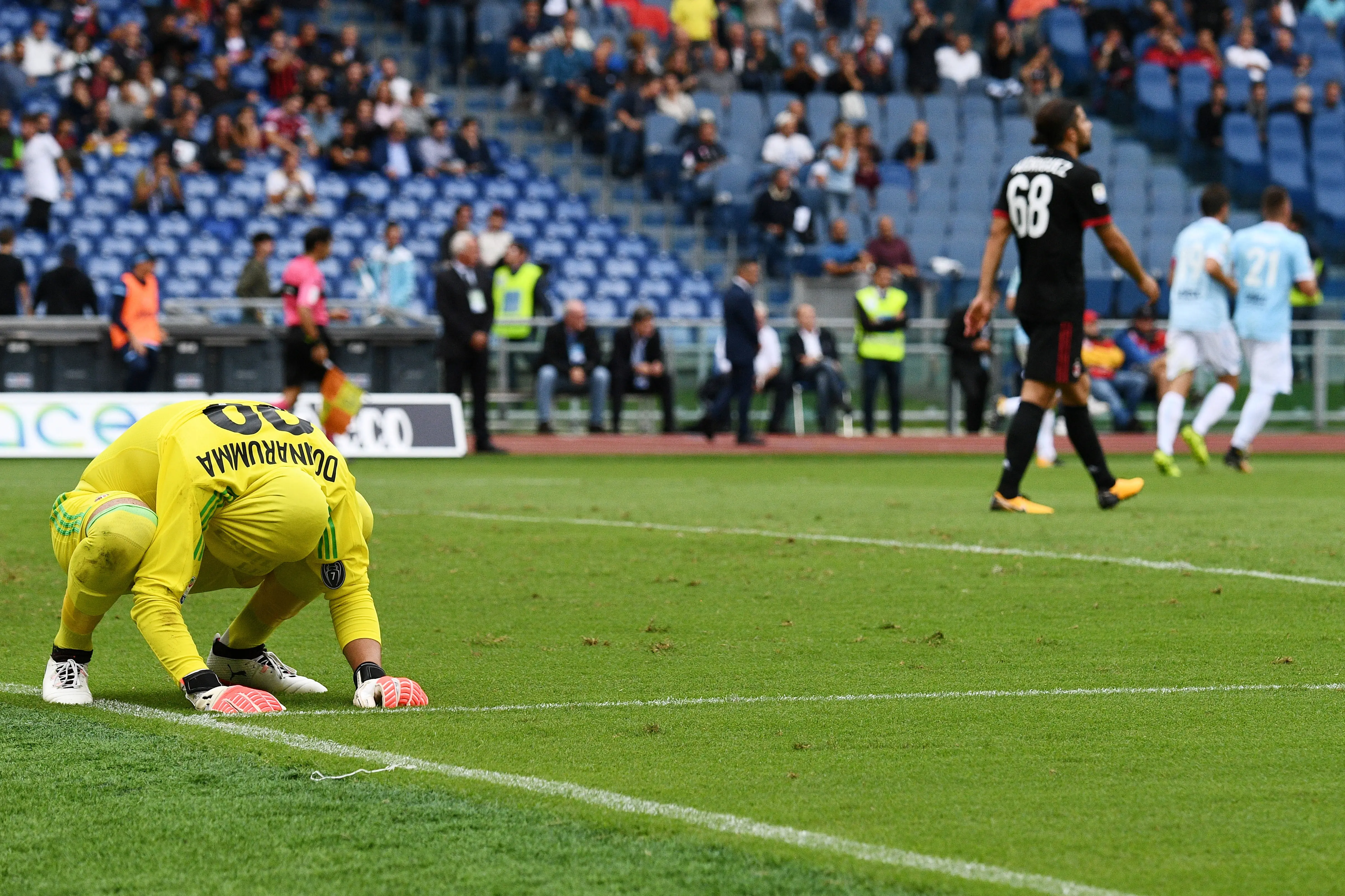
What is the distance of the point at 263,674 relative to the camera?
5383 millimetres

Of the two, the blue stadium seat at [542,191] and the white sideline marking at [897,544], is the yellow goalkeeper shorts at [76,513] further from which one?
the blue stadium seat at [542,191]

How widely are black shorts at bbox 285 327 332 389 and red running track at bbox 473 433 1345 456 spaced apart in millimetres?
3089

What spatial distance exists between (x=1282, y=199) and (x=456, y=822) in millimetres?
13252

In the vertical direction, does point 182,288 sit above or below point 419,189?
below

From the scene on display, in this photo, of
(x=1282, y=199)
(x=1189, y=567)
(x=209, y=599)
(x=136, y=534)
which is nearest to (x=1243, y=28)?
(x=1282, y=199)

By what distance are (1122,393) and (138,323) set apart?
11.1m

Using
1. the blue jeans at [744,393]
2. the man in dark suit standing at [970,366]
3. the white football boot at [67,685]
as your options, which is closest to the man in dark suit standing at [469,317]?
the blue jeans at [744,393]

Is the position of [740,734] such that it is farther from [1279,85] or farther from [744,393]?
[1279,85]

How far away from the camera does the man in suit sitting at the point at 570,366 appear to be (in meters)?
21.5

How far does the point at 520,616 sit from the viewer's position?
7191 millimetres

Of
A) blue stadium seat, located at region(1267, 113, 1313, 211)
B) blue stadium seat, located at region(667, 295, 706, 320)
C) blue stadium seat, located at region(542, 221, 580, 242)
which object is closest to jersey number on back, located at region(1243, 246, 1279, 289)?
blue stadium seat, located at region(667, 295, 706, 320)

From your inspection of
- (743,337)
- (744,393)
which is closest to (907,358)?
(744,393)

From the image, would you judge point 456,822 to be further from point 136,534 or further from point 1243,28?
point 1243,28

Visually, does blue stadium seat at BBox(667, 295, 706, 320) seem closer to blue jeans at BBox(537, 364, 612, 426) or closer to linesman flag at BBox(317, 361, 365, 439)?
blue jeans at BBox(537, 364, 612, 426)
